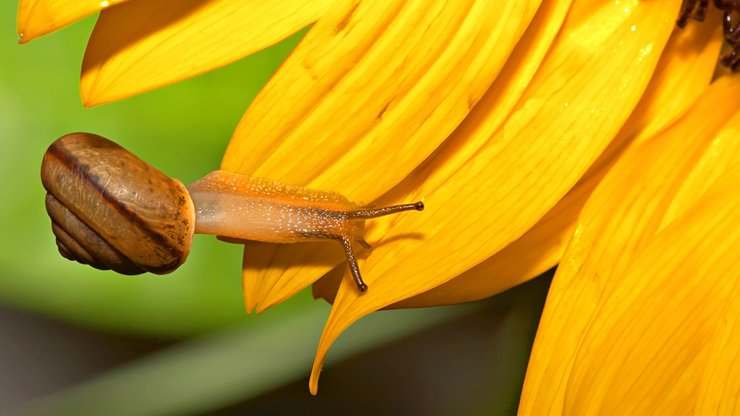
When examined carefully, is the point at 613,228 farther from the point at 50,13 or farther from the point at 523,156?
the point at 50,13

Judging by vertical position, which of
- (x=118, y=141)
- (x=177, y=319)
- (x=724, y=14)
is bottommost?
(x=177, y=319)

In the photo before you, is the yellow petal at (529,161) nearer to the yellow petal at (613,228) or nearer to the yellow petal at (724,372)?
the yellow petal at (613,228)

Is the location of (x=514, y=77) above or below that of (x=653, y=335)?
above

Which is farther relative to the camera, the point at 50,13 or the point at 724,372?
the point at 724,372

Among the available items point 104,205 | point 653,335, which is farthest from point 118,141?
point 653,335

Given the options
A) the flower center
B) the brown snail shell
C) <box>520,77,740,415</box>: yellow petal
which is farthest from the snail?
the flower center

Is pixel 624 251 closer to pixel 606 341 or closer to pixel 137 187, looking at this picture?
pixel 606 341

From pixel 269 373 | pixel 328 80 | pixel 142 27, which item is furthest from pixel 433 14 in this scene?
pixel 269 373

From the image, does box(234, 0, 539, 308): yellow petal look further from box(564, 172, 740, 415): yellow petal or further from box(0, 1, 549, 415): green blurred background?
box(564, 172, 740, 415): yellow petal
